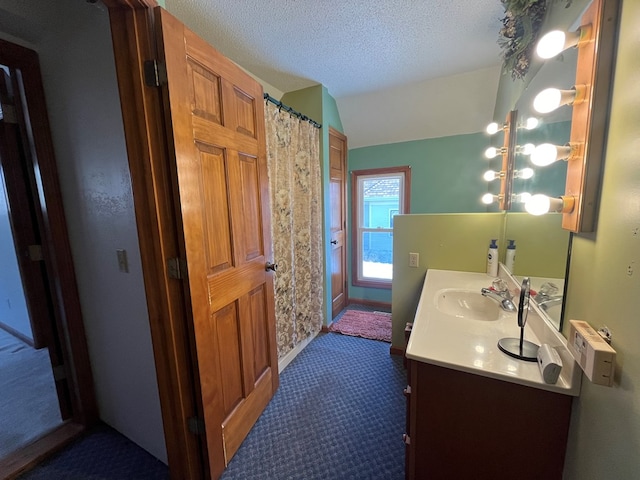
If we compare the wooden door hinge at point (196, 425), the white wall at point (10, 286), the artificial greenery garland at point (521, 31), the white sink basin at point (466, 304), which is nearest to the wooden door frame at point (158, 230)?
the wooden door hinge at point (196, 425)

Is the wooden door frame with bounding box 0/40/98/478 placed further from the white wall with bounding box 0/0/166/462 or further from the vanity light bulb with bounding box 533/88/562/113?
the vanity light bulb with bounding box 533/88/562/113

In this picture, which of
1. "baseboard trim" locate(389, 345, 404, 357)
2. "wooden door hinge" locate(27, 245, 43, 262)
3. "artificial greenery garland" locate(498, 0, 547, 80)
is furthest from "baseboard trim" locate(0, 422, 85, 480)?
"artificial greenery garland" locate(498, 0, 547, 80)

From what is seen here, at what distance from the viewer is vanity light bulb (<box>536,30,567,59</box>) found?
768 millimetres

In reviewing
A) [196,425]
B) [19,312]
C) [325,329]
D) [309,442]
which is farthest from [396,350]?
[19,312]

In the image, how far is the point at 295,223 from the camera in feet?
7.47

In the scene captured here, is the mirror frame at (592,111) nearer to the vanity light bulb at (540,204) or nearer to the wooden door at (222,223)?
the vanity light bulb at (540,204)

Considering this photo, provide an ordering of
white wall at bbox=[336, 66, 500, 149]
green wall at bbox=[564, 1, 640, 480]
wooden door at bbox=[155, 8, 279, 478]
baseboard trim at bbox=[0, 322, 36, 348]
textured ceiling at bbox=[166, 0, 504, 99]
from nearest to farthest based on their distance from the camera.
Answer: green wall at bbox=[564, 1, 640, 480], wooden door at bbox=[155, 8, 279, 478], textured ceiling at bbox=[166, 0, 504, 99], white wall at bbox=[336, 66, 500, 149], baseboard trim at bbox=[0, 322, 36, 348]

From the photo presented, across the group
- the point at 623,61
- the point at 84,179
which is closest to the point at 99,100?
the point at 84,179

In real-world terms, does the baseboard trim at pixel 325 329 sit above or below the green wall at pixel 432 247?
below

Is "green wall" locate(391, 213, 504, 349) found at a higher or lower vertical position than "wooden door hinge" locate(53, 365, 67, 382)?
higher

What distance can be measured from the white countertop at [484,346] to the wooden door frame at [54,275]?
177 centimetres

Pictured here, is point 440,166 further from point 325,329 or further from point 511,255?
A: point 325,329

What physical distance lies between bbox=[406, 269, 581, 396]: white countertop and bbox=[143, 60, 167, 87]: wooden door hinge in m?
1.37

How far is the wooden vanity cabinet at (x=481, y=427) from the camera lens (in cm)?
81
